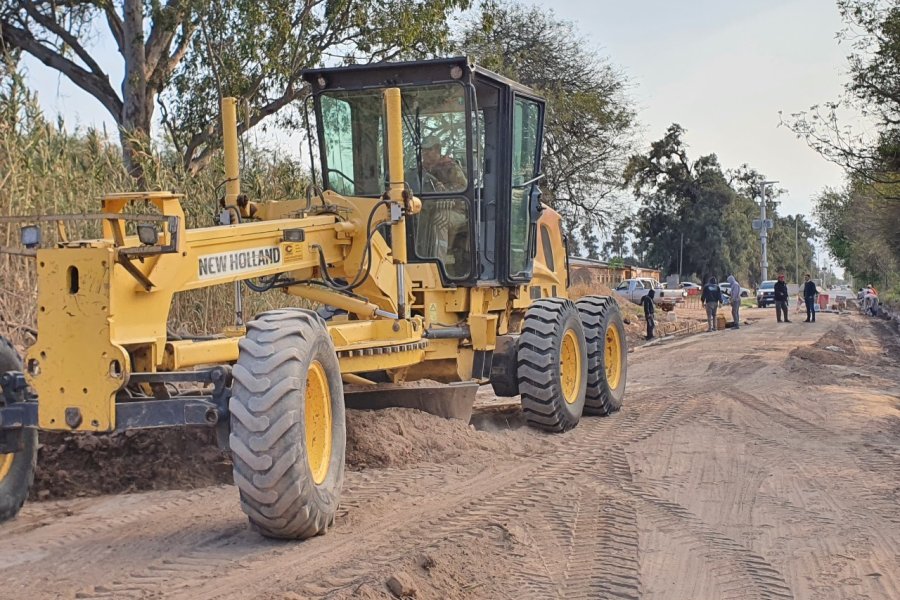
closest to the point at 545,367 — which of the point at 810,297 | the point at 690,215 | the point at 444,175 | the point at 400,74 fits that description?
the point at 444,175

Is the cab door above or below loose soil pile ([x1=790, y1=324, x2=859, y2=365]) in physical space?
above

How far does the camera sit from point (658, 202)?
232ft

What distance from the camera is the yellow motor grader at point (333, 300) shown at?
16.1ft

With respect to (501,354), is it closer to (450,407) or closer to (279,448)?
(450,407)

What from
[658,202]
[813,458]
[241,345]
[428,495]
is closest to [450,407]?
[428,495]

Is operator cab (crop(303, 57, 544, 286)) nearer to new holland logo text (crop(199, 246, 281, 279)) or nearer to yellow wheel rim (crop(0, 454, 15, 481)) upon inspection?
new holland logo text (crop(199, 246, 281, 279))

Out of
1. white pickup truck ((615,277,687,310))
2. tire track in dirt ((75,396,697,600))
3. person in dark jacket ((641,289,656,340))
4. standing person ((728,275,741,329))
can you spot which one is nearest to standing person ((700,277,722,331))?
standing person ((728,275,741,329))

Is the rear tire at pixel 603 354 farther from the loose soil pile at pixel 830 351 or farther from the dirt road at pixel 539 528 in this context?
the loose soil pile at pixel 830 351

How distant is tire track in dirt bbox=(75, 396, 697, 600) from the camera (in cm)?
441

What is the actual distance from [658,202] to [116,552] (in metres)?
68.3

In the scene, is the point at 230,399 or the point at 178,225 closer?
Result: the point at 230,399

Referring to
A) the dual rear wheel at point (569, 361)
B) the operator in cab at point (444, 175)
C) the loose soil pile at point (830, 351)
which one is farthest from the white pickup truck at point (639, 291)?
the operator in cab at point (444, 175)

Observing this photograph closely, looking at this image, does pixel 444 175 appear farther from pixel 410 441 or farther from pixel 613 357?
pixel 613 357

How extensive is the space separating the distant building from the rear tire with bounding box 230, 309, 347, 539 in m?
31.8
